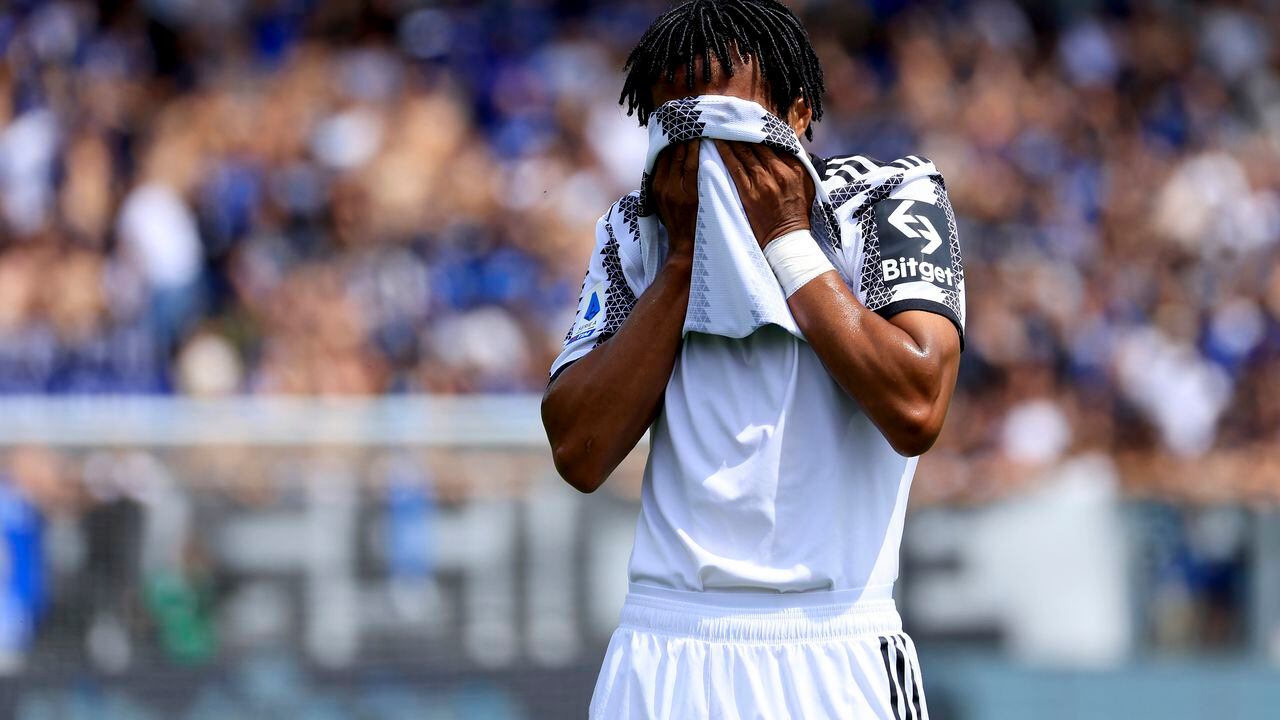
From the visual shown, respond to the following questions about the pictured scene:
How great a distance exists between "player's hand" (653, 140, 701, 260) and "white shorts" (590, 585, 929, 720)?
0.58m

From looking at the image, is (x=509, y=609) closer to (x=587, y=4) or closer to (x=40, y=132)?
(x=40, y=132)

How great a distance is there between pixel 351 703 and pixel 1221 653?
145 inches

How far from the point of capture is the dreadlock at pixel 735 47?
107 inches

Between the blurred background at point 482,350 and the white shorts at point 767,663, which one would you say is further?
the blurred background at point 482,350

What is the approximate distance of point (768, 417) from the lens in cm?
267

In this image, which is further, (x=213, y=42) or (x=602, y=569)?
(x=213, y=42)

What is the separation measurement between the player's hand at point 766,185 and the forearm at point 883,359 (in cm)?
11

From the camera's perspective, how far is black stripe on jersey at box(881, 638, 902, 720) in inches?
105

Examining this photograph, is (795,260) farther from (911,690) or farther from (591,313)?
(911,690)

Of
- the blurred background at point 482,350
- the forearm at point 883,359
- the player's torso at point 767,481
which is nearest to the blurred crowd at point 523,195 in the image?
the blurred background at point 482,350

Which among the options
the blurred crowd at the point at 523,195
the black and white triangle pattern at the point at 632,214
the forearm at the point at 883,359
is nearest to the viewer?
the forearm at the point at 883,359

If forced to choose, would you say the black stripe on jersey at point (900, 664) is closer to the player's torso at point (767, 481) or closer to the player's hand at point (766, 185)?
the player's torso at point (767, 481)

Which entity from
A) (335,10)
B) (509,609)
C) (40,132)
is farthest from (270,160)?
(509,609)

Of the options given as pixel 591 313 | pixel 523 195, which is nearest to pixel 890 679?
pixel 591 313
